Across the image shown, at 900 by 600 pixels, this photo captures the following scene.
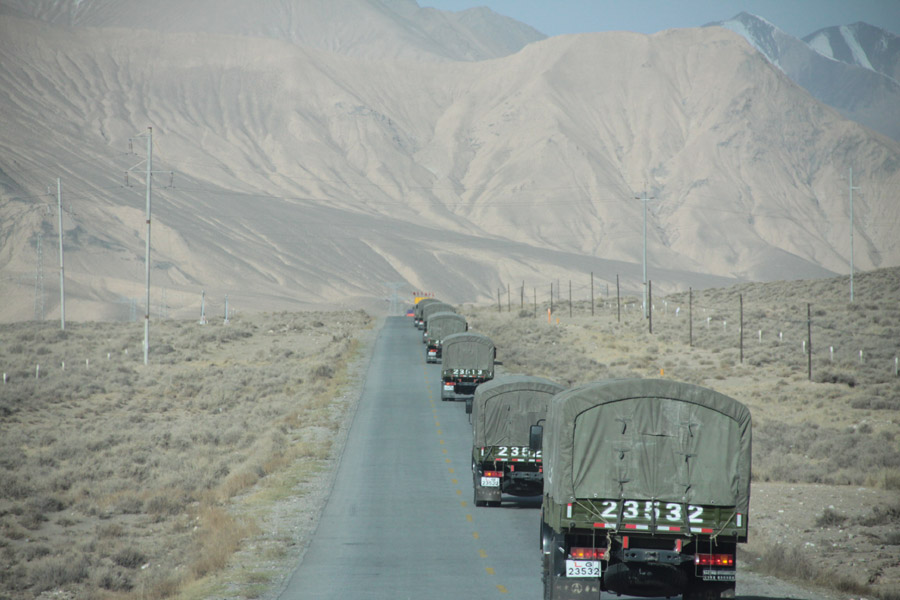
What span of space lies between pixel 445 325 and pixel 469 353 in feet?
50.5

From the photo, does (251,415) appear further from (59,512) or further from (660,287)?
(660,287)

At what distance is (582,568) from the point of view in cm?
1278

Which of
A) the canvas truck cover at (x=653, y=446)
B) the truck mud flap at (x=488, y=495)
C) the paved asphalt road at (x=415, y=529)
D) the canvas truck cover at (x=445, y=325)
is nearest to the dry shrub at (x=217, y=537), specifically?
the paved asphalt road at (x=415, y=529)

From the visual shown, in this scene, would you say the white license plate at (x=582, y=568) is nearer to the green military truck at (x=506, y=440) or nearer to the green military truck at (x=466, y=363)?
the green military truck at (x=506, y=440)

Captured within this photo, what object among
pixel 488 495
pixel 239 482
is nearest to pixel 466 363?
pixel 239 482

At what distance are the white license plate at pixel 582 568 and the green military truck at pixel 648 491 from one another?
0.01m

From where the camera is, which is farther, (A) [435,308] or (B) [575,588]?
(A) [435,308]

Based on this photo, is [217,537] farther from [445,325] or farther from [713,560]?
[445,325]

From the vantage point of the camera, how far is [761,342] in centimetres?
6306

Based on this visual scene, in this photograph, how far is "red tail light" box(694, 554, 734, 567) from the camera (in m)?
12.7

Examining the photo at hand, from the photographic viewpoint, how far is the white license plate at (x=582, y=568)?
503 inches

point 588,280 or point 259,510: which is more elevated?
point 588,280

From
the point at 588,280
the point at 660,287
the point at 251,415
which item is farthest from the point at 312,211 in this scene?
the point at 251,415

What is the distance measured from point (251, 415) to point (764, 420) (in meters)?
19.5
